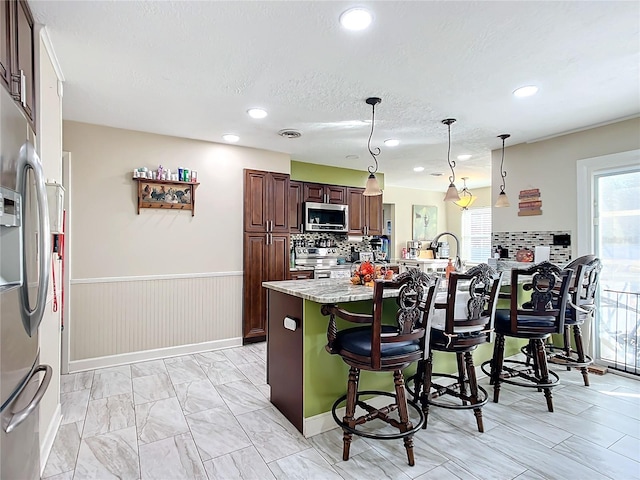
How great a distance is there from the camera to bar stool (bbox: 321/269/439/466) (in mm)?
1871

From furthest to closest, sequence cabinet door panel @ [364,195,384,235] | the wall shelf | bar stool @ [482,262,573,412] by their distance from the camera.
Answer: cabinet door panel @ [364,195,384,235] < the wall shelf < bar stool @ [482,262,573,412]

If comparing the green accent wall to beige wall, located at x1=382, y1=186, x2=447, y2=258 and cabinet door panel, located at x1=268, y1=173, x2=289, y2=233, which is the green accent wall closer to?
cabinet door panel, located at x1=268, y1=173, x2=289, y2=233

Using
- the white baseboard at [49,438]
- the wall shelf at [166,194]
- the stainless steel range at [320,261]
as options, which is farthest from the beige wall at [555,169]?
the white baseboard at [49,438]

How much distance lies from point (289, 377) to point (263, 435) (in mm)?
398

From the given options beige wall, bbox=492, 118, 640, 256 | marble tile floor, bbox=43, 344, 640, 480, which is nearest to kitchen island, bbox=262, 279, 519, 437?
marble tile floor, bbox=43, 344, 640, 480

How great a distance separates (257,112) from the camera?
3.18 m

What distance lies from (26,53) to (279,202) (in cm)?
302

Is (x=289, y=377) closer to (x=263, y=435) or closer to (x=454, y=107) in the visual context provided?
→ (x=263, y=435)

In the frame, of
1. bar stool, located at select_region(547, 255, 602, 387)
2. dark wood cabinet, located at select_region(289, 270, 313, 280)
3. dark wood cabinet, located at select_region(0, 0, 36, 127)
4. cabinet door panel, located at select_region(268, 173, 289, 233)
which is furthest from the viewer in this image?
dark wood cabinet, located at select_region(289, 270, 313, 280)

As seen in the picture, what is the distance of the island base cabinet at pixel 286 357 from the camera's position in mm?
2305

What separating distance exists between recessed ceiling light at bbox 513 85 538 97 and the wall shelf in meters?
3.31

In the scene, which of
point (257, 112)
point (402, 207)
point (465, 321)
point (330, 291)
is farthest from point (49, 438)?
point (402, 207)

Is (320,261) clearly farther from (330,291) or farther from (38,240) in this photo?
(38,240)

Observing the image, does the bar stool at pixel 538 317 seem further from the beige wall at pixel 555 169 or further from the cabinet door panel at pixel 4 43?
the cabinet door panel at pixel 4 43
